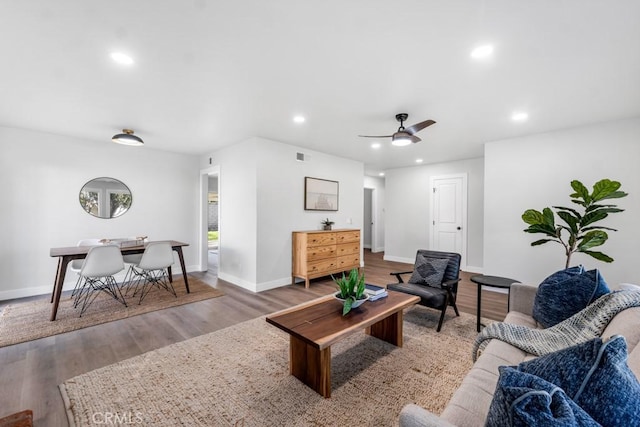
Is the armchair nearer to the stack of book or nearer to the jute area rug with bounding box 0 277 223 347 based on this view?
the stack of book

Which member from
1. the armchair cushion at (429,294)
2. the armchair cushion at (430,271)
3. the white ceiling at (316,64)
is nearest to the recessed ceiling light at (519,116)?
the white ceiling at (316,64)

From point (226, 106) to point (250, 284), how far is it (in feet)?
9.14

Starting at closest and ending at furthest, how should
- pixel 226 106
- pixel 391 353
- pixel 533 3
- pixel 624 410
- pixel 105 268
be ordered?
pixel 624 410 < pixel 533 3 < pixel 391 353 < pixel 226 106 < pixel 105 268

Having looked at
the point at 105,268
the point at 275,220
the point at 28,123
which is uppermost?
the point at 28,123

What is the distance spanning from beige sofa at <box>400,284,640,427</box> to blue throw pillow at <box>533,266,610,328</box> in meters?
0.42

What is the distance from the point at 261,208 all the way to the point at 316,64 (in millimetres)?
2665

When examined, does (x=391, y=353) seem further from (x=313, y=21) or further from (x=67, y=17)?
(x=67, y=17)

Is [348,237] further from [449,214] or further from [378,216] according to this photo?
[378,216]

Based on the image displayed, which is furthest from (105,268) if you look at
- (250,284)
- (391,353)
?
(391,353)

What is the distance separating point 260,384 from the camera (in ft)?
6.81

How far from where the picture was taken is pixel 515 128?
397 cm

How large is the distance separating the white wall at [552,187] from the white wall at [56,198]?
611cm

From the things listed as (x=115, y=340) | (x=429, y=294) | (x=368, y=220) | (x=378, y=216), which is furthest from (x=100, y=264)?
(x=368, y=220)

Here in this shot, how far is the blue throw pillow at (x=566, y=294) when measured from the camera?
1918 millimetres
